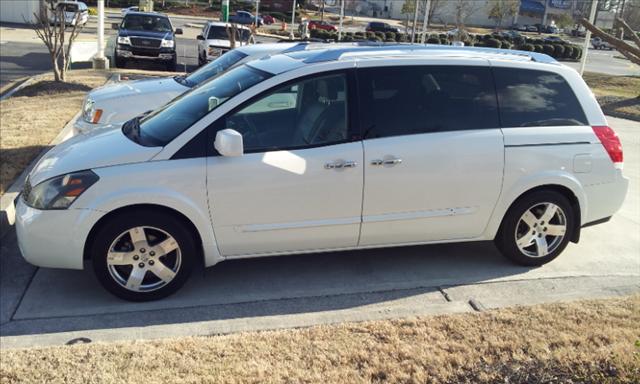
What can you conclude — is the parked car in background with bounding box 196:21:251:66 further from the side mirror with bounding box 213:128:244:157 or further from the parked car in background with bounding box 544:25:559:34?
the parked car in background with bounding box 544:25:559:34

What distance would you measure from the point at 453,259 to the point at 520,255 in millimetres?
565

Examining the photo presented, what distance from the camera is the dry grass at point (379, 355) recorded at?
3176 millimetres

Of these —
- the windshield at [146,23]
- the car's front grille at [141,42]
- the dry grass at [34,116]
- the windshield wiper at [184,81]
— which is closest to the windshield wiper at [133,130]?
the dry grass at [34,116]

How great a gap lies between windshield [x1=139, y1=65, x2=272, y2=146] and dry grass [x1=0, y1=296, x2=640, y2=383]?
162 centimetres

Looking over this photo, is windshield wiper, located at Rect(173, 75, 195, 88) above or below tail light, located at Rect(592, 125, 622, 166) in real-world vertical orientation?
below

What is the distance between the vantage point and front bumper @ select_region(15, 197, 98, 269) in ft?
13.5

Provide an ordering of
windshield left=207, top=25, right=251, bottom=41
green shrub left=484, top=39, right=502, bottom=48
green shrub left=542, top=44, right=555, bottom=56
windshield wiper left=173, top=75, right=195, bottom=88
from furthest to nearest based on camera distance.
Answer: green shrub left=542, top=44, right=555, bottom=56 < green shrub left=484, top=39, right=502, bottom=48 < windshield left=207, top=25, right=251, bottom=41 < windshield wiper left=173, top=75, right=195, bottom=88

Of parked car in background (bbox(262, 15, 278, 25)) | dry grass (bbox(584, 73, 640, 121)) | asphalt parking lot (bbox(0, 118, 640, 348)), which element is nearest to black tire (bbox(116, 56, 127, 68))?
asphalt parking lot (bbox(0, 118, 640, 348))

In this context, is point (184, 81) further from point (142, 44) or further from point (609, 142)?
point (142, 44)

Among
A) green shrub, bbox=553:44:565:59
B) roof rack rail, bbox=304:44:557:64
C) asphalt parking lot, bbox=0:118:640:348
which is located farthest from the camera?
green shrub, bbox=553:44:565:59

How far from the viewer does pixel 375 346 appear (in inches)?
138

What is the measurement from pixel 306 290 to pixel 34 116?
730 cm

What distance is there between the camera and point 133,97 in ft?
25.0

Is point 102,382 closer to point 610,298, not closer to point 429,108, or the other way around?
point 429,108
